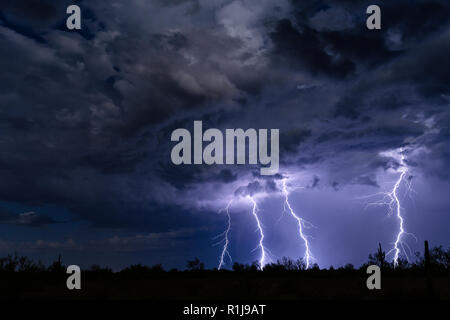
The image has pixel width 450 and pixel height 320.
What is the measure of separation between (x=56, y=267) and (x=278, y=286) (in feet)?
54.3

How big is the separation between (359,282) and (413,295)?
151 inches

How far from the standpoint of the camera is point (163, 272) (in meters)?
29.0

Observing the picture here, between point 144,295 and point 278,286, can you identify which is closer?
point 144,295

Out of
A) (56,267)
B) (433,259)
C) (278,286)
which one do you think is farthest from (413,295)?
(56,267)

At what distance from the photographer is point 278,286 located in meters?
19.1
